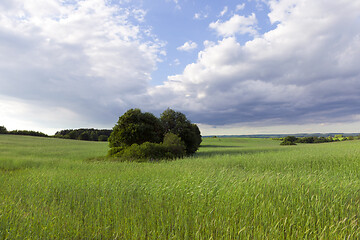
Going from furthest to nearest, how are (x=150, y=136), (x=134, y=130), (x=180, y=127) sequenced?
(x=180, y=127)
(x=150, y=136)
(x=134, y=130)

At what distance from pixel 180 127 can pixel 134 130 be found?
19.2ft

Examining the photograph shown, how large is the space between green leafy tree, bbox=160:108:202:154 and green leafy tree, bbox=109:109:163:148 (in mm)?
2095

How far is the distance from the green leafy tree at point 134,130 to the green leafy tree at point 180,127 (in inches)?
82.5

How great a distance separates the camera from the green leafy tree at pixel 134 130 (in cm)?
2014

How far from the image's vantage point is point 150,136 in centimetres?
2097

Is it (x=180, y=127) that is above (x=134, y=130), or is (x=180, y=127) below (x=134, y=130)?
above

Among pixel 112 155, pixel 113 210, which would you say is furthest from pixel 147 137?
pixel 113 210

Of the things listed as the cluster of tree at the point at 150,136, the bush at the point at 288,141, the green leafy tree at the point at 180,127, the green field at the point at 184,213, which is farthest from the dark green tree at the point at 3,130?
the bush at the point at 288,141

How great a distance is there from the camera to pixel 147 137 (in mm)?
20859

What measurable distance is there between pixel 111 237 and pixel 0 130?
8393 cm

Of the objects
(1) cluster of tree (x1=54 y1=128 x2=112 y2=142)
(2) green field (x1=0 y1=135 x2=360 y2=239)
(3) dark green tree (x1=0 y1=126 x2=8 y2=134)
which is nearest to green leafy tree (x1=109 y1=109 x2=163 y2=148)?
(2) green field (x1=0 y1=135 x2=360 y2=239)

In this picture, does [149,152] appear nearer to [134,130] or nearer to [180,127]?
[134,130]

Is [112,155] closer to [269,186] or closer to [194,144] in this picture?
[194,144]

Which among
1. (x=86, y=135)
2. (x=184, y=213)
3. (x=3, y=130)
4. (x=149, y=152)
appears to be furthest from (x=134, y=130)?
(x=3, y=130)
